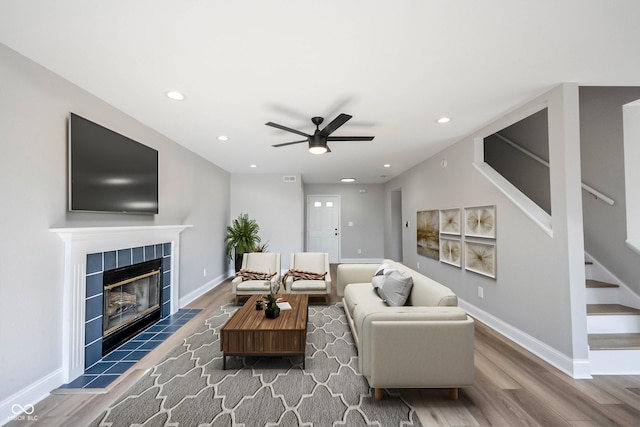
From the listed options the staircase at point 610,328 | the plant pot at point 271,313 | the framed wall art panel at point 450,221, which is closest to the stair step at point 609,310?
the staircase at point 610,328

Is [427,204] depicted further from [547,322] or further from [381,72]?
[381,72]

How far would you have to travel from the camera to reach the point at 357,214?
7.90m

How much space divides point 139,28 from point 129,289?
2.67 meters

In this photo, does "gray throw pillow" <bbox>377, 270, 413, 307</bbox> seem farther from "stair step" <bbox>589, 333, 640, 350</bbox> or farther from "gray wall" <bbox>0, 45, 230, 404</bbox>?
"gray wall" <bbox>0, 45, 230, 404</bbox>

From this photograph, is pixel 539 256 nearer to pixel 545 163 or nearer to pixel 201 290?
pixel 545 163

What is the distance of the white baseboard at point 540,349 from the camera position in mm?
2131

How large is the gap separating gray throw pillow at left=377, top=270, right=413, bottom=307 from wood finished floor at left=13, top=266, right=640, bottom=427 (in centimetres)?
80

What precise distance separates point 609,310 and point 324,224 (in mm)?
6061

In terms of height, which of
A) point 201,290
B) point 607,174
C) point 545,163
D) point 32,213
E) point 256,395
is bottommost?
point 256,395

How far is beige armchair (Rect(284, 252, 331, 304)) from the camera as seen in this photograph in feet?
12.8

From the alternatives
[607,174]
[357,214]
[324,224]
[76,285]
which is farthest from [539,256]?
[324,224]

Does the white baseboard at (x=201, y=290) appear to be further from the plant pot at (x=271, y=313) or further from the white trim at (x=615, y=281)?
the white trim at (x=615, y=281)

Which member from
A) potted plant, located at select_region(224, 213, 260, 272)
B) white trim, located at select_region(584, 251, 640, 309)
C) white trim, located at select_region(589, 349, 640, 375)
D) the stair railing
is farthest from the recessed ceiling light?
→ white trim, located at select_region(584, 251, 640, 309)

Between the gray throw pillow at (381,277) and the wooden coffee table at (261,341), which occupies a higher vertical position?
the gray throw pillow at (381,277)
